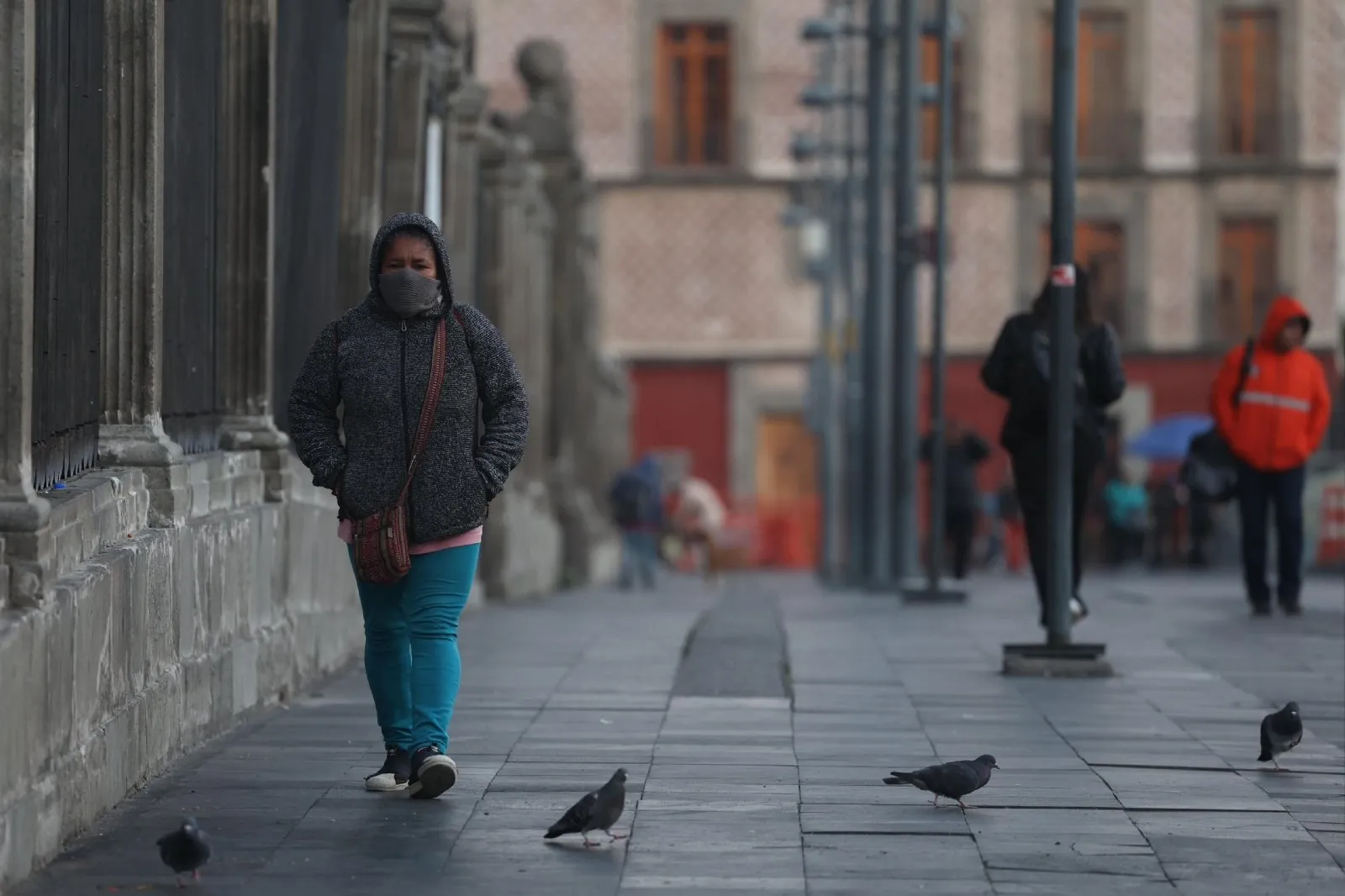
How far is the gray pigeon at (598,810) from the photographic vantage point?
7.76 metres

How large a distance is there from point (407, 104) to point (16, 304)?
10522 millimetres

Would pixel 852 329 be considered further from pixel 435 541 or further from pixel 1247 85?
pixel 435 541

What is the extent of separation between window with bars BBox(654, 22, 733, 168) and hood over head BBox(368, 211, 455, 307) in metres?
46.6

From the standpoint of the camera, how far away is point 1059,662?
44.0 feet

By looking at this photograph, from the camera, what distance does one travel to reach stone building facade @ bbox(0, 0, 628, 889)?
7676 millimetres

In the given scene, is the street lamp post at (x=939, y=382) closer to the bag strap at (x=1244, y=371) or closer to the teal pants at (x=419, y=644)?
the bag strap at (x=1244, y=371)

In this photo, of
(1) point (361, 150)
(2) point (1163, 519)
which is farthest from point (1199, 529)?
(1) point (361, 150)

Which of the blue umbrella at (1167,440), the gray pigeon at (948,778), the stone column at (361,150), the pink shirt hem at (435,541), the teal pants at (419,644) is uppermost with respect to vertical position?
the stone column at (361,150)

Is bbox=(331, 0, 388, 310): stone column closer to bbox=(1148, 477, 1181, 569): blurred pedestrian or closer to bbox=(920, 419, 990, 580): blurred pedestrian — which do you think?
bbox=(920, 419, 990, 580): blurred pedestrian

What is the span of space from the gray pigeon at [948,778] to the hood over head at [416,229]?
2003 millimetres

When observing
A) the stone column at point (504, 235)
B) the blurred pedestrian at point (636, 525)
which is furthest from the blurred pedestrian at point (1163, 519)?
the stone column at point (504, 235)

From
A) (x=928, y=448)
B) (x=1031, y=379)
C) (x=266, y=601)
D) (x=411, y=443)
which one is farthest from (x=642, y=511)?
(x=411, y=443)

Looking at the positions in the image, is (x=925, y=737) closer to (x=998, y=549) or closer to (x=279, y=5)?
(x=279, y=5)

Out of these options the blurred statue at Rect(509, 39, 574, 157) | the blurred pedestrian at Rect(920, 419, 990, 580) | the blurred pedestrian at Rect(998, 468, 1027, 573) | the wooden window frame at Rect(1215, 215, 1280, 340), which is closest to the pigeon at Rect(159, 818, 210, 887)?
the blurred pedestrian at Rect(920, 419, 990, 580)
